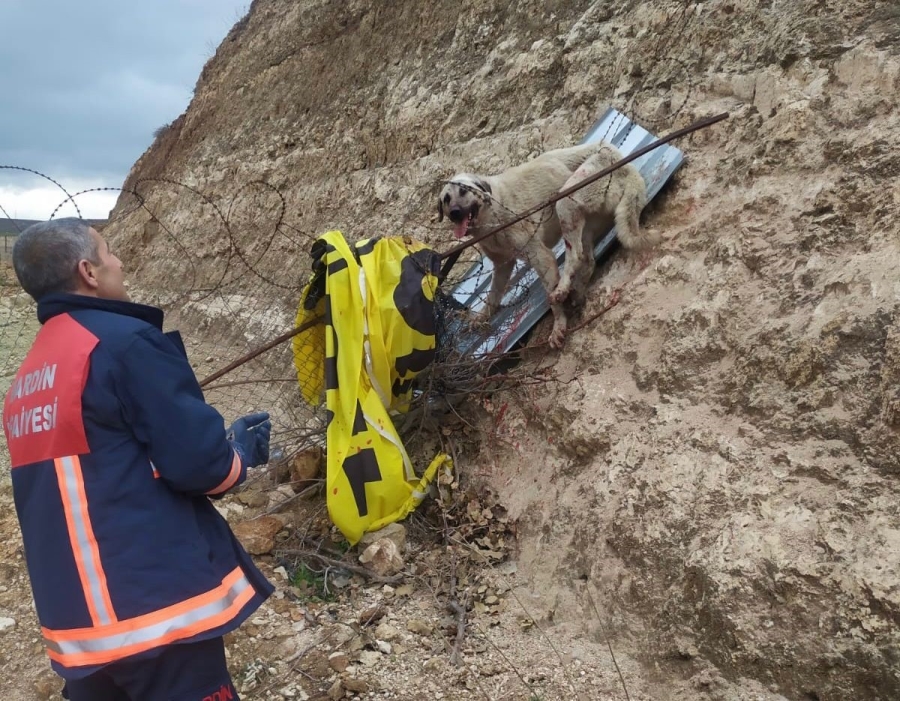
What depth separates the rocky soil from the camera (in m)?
2.42

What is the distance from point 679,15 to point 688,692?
15.4 feet

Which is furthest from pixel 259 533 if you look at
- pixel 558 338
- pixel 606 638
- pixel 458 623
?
pixel 558 338

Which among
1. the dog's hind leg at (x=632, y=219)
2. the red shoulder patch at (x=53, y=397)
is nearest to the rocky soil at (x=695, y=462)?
the dog's hind leg at (x=632, y=219)

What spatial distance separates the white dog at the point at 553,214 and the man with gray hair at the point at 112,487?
278 cm

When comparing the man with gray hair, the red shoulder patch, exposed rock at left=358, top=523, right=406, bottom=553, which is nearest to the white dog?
exposed rock at left=358, top=523, right=406, bottom=553

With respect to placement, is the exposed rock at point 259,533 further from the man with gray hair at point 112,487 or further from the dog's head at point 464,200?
the dog's head at point 464,200

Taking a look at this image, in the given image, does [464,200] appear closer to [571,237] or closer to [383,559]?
[571,237]

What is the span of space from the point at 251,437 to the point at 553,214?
2.93 m

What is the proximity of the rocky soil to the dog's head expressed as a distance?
3.42ft

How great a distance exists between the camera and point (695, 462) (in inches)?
115

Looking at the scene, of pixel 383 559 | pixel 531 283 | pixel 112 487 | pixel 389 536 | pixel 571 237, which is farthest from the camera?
pixel 531 283

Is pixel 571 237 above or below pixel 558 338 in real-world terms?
above

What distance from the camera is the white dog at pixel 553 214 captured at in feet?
13.6

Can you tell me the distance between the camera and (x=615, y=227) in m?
4.17
